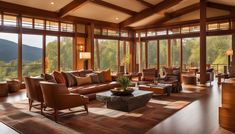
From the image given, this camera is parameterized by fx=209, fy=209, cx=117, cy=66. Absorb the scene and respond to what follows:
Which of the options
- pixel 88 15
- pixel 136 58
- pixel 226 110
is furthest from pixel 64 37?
pixel 226 110

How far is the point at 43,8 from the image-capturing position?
862 centimetres

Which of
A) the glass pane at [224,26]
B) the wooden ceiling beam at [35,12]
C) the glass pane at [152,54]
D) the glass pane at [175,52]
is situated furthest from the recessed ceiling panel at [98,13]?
the glass pane at [224,26]

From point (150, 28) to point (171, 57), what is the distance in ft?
7.23

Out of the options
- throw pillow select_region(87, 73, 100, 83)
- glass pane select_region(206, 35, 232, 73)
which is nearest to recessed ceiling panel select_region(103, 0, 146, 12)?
throw pillow select_region(87, 73, 100, 83)

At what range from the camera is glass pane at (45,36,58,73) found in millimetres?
9406

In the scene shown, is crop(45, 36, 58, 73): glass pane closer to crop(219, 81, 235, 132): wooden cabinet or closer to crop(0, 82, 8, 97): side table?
crop(0, 82, 8, 97): side table

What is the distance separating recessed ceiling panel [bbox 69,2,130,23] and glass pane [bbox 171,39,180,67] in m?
3.22

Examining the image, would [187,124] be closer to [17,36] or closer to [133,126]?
[133,126]

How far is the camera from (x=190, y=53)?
1241cm

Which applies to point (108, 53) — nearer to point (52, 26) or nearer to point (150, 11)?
point (150, 11)

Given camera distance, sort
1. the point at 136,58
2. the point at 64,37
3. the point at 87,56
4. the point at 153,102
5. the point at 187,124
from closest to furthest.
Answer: the point at 187,124 < the point at 153,102 < the point at 87,56 < the point at 64,37 < the point at 136,58

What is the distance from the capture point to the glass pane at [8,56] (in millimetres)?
8149

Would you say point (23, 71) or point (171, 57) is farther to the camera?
point (171, 57)

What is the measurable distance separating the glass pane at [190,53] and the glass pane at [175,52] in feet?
1.14
